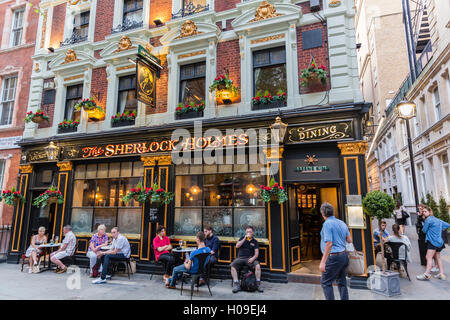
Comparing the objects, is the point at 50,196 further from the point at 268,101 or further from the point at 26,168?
the point at 268,101

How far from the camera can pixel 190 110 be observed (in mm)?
9820

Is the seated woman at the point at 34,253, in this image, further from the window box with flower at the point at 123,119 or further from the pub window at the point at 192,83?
the pub window at the point at 192,83

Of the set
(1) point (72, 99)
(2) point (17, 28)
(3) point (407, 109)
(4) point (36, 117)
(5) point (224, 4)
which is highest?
(2) point (17, 28)

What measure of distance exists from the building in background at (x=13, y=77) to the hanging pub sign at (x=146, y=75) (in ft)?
24.9

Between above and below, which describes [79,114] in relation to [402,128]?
below

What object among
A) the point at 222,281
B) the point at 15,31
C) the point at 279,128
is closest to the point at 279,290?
the point at 222,281

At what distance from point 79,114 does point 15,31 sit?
288 inches

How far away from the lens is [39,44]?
42.9 feet

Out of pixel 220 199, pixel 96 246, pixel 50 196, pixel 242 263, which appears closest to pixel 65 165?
pixel 50 196

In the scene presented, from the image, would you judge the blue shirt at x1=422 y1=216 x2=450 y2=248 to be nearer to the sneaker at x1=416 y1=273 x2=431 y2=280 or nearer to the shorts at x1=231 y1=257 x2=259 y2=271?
the sneaker at x1=416 y1=273 x2=431 y2=280

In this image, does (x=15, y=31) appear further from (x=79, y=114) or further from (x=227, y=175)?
(x=227, y=175)

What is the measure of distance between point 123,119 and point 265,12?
642 cm

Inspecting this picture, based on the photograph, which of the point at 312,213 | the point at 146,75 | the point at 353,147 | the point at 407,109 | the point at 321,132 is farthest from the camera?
the point at 312,213

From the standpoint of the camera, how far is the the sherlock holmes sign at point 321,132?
7.82m
